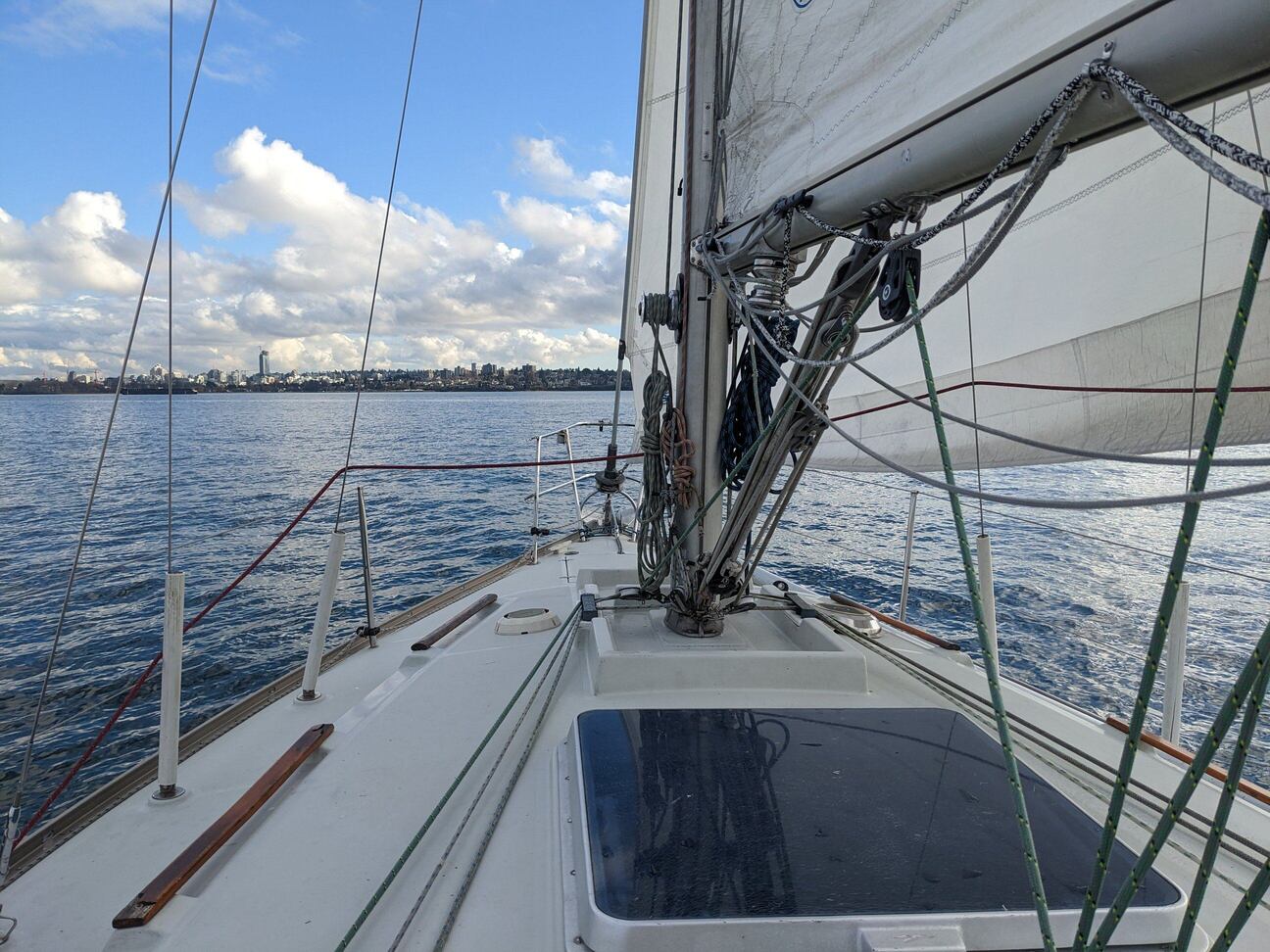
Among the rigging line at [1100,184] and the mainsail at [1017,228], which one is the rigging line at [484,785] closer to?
the mainsail at [1017,228]

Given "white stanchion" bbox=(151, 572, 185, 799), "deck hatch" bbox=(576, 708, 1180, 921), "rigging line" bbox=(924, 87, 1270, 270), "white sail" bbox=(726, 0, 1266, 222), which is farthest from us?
"rigging line" bbox=(924, 87, 1270, 270)

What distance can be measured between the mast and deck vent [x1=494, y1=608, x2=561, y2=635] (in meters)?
0.78

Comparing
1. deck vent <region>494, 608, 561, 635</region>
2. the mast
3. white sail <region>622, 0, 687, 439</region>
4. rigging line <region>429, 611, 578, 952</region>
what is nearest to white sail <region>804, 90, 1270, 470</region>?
the mast

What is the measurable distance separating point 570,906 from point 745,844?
0.40m

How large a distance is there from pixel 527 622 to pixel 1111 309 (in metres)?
3.05

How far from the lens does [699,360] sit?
9.45 feet

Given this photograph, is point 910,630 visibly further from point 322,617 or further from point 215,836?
point 215,836

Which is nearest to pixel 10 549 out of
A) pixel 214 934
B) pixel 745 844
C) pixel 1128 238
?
pixel 214 934

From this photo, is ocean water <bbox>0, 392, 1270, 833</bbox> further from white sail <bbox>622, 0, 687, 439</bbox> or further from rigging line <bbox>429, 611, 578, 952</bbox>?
white sail <bbox>622, 0, 687, 439</bbox>

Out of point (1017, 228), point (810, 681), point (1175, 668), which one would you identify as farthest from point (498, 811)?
point (1017, 228)

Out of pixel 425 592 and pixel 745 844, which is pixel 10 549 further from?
pixel 745 844

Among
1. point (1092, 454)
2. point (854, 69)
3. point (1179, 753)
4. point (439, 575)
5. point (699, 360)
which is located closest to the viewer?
point (1092, 454)

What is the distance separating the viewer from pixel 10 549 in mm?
10969

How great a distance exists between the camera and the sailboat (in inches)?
47.4
